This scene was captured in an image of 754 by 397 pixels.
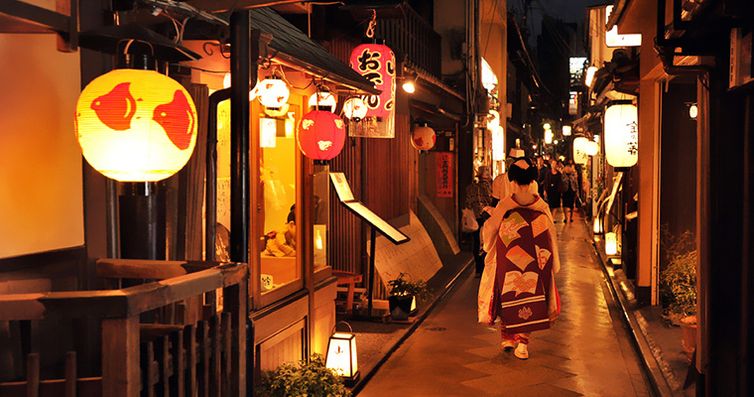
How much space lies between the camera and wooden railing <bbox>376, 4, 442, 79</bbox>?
61.6 ft

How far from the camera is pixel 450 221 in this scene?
91.4 ft

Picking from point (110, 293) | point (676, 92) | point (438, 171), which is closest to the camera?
point (110, 293)

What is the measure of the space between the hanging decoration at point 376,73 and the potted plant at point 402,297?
2837 millimetres

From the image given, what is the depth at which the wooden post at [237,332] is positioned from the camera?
5.14m

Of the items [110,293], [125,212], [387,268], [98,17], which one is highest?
[98,17]

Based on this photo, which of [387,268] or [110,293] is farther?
[387,268]

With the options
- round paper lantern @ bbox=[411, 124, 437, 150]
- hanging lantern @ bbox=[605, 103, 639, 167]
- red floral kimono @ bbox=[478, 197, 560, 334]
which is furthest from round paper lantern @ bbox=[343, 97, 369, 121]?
round paper lantern @ bbox=[411, 124, 437, 150]

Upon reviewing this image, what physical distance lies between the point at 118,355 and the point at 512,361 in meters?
8.98

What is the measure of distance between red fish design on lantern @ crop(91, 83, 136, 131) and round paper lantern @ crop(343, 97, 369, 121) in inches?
324

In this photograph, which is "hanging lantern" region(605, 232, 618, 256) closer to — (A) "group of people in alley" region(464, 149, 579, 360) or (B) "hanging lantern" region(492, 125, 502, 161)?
(B) "hanging lantern" region(492, 125, 502, 161)

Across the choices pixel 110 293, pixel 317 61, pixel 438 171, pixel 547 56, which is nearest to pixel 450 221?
pixel 438 171

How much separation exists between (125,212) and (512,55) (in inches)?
1822

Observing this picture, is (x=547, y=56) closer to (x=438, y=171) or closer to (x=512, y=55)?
(x=512, y=55)

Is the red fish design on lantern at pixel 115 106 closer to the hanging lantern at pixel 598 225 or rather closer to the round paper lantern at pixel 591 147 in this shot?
the hanging lantern at pixel 598 225
